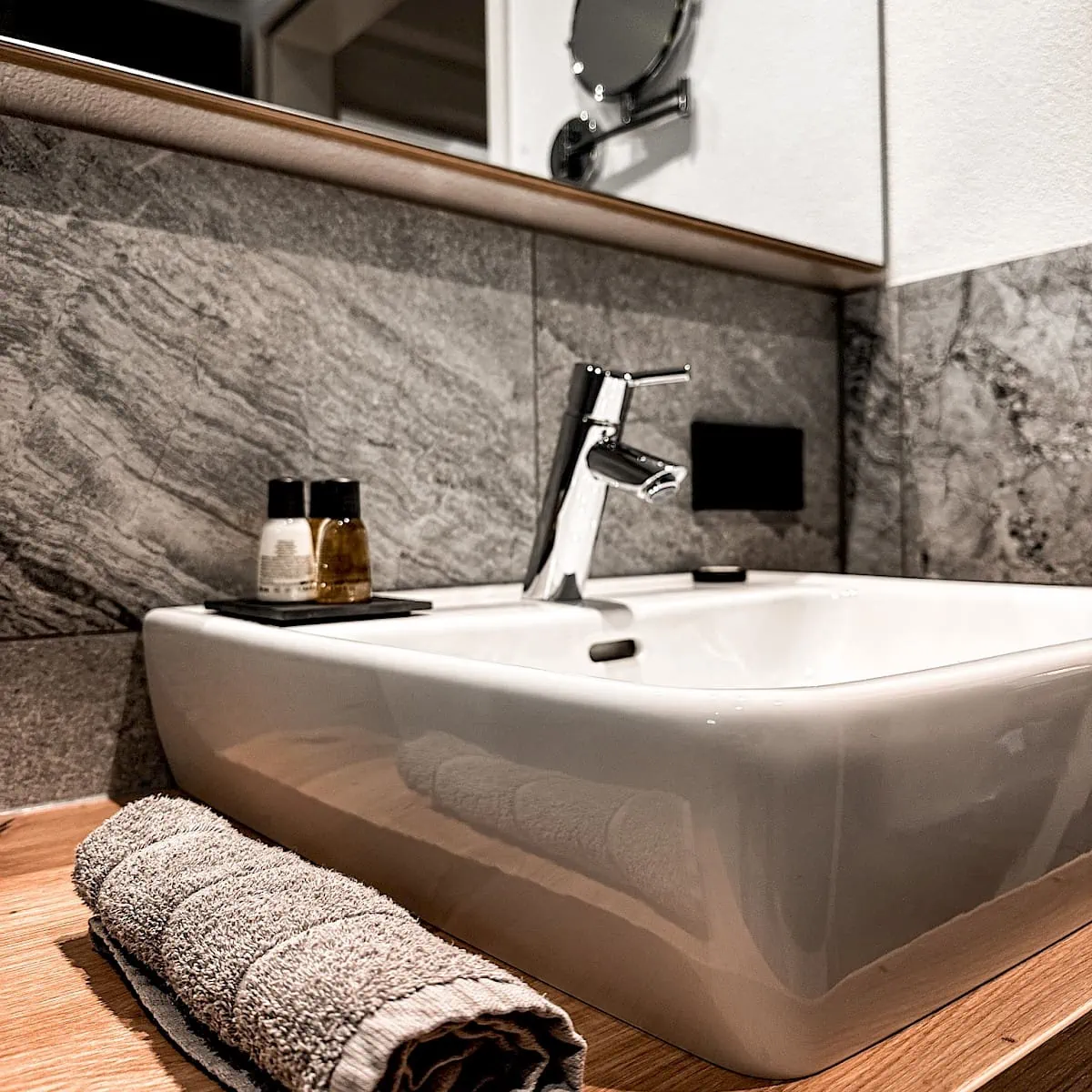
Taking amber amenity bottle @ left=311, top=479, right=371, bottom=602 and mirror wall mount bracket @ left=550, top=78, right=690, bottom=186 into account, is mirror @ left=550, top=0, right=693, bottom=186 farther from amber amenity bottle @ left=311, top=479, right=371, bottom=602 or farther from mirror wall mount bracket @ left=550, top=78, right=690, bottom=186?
amber amenity bottle @ left=311, top=479, right=371, bottom=602

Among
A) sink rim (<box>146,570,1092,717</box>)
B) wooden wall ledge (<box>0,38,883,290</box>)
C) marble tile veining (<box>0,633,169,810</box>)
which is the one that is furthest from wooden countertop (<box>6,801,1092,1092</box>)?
wooden wall ledge (<box>0,38,883,290</box>)

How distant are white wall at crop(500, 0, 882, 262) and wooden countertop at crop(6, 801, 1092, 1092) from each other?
788 mm

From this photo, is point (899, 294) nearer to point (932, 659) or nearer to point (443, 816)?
point (932, 659)

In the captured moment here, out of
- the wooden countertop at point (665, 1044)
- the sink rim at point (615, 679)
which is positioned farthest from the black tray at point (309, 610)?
the wooden countertop at point (665, 1044)

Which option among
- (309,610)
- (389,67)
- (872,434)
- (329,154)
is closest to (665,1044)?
(309,610)

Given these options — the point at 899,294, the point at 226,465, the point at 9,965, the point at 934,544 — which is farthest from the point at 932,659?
the point at 9,965

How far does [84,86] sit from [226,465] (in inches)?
11.1

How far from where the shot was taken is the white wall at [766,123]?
42.5 inches

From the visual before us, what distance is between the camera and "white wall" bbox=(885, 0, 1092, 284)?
105cm

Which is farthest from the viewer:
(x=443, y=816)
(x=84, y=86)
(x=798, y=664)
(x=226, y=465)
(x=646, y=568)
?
(x=646, y=568)

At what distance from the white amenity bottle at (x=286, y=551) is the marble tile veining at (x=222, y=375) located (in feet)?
0.26

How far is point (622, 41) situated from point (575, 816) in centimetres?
95

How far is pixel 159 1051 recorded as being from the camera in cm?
43

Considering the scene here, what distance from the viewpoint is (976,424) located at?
44.9 inches
